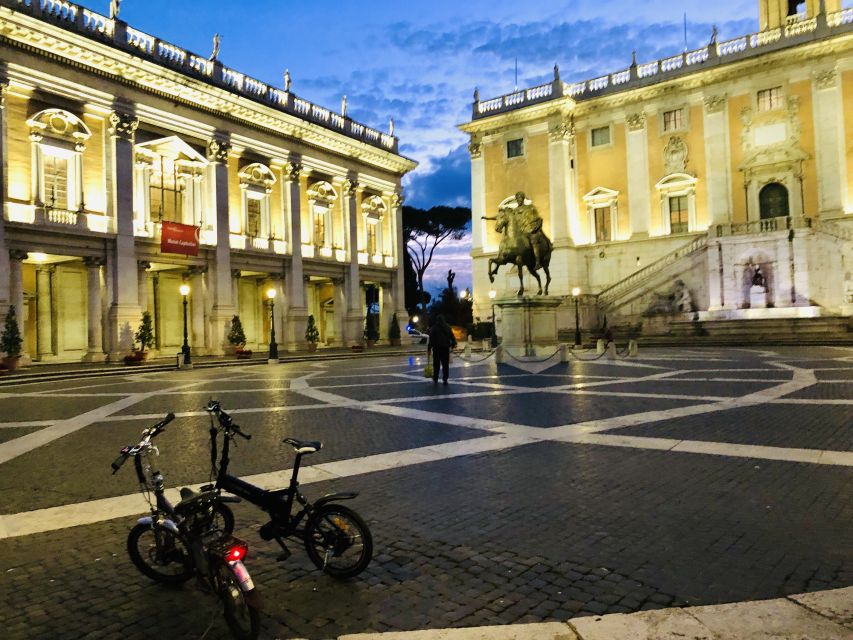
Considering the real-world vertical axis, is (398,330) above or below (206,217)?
below

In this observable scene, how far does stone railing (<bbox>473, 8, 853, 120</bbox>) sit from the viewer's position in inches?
1410

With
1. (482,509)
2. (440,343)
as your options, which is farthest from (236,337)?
(482,509)

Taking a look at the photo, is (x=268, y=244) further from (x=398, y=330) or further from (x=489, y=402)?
(x=489, y=402)

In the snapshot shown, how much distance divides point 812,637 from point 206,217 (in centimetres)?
3243

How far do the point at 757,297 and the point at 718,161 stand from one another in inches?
408

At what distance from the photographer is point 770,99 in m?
37.6

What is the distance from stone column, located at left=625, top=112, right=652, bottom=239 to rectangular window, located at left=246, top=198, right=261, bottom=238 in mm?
25205

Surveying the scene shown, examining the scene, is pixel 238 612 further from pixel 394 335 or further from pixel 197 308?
pixel 394 335

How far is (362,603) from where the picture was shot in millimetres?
3395

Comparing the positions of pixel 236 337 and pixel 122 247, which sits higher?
pixel 122 247

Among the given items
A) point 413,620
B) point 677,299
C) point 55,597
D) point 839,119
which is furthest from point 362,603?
point 839,119

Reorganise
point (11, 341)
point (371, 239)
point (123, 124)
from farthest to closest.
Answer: point (371, 239), point (123, 124), point (11, 341)

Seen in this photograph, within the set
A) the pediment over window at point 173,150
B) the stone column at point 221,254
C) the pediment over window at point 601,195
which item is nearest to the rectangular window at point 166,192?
the pediment over window at point 173,150

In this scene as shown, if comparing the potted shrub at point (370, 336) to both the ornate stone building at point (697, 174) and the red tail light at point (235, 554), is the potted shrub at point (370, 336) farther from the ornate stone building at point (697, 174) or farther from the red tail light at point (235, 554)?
the red tail light at point (235, 554)
